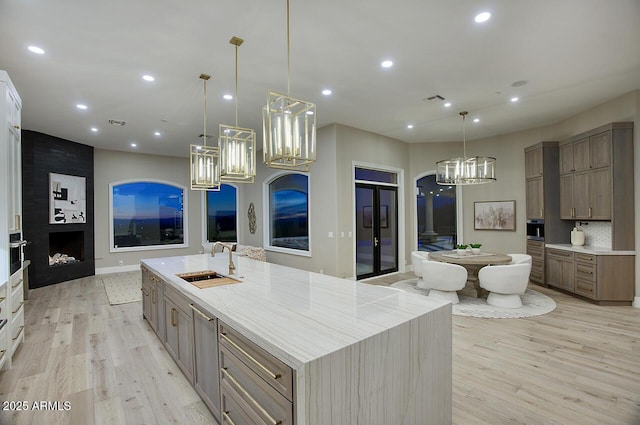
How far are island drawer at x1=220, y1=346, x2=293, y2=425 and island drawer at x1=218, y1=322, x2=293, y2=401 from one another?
1.1 inches

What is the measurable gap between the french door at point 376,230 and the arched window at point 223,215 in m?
4.75

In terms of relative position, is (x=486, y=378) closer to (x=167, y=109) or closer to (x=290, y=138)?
(x=290, y=138)

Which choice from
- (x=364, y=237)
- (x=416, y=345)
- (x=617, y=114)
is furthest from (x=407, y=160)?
(x=416, y=345)

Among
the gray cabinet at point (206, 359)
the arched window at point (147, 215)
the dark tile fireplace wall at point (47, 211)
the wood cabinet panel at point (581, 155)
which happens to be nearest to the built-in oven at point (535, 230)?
the wood cabinet panel at point (581, 155)

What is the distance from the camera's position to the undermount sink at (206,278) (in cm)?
279

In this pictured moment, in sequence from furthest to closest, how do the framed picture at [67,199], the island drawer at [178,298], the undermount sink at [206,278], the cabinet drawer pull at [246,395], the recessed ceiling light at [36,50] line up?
the framed picture at [67,199] → the recessed ceiling light at [36,50] → the undermount sink at [206,278] → the island drawer at [178,298] → the cabinet drawer pull at [246,395]

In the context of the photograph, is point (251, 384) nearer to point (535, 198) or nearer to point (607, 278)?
point (607, 278)

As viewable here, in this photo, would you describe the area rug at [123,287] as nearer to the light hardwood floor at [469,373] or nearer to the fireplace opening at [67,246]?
the fireplace opening at [67,246]

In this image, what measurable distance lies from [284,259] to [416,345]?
6.12 m

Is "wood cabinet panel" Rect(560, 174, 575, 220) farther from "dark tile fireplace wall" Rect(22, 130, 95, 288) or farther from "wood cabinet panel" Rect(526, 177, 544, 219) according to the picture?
"dark tile fireplace wall" Rect(22, 130, 95, 288)

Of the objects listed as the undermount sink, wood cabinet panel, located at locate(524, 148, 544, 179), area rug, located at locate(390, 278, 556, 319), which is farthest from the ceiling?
area rug, located at locate(390, 278, 556, 319)

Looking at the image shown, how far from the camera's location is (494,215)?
24.3 feet

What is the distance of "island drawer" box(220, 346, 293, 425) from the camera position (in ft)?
4.54

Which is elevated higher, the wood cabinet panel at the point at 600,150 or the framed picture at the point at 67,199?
the wood cabinet panel at the point at 600,150
